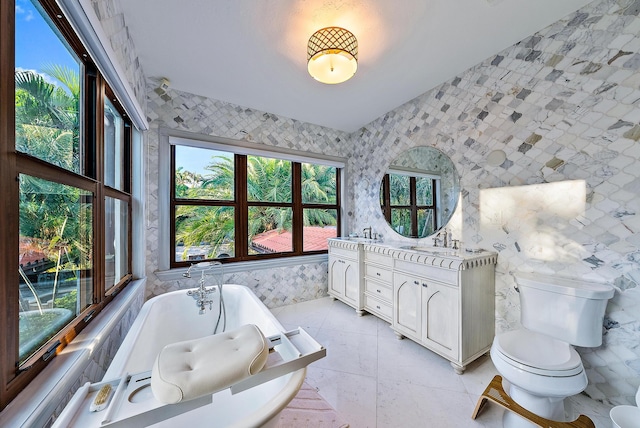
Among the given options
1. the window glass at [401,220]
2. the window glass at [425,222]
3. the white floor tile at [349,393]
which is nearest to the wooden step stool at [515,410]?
the white floor tile at [349,393]

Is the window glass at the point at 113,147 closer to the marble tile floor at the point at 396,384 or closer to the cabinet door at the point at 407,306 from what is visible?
the marble tile floor at the point at 396,384

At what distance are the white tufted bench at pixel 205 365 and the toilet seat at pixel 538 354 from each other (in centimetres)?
147

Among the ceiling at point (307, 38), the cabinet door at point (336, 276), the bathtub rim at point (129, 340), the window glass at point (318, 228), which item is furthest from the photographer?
the window glass at point (318, 228)

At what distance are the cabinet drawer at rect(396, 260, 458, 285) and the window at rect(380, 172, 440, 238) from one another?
23.5 inches

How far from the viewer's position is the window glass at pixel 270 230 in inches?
122

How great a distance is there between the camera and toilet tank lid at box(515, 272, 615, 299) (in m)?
1.42

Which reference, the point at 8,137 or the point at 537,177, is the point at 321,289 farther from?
the point at 8,137

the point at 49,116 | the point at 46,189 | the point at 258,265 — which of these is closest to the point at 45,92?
the point at 49,116

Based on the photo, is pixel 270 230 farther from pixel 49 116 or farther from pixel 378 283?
pixel 49 116

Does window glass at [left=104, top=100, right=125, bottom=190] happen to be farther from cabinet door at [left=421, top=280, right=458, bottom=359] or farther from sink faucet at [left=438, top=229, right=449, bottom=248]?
sink faucet at [left=438, top=229, right=449, bottom=248]

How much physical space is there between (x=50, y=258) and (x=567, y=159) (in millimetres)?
3204

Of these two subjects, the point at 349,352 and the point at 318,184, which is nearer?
the point at 349,352

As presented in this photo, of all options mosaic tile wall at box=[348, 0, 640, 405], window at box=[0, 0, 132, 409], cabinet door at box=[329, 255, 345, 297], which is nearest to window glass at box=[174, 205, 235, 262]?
window at box=[0, 0, 132, 409]

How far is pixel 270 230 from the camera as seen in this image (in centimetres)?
324
